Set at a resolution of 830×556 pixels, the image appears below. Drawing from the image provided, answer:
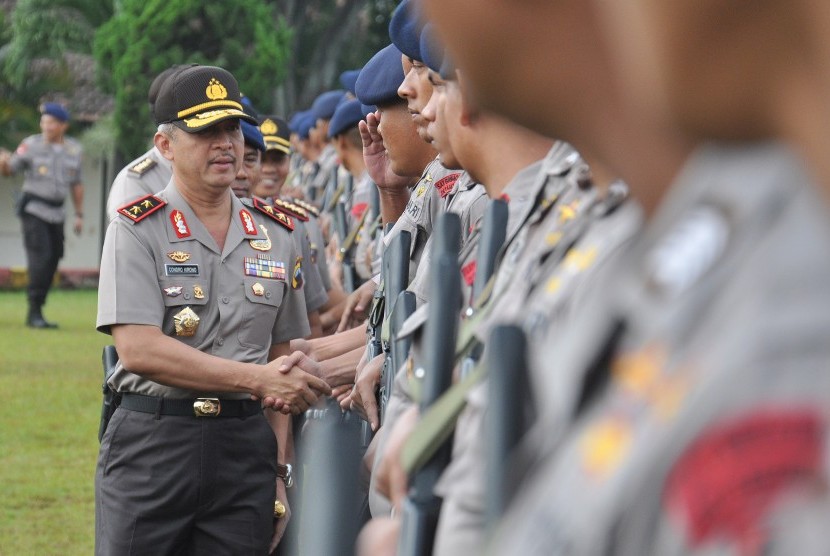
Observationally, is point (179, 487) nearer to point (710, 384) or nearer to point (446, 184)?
point (446, 184)

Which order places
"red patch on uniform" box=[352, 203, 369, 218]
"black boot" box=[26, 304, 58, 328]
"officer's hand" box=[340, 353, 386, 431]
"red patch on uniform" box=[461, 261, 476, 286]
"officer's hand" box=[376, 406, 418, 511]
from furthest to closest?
1. "black boot" box=[26, 304, 58, 328]
2. "red patch on uniform" box=[352, 203, 369, 218]
3. "officer's hand" box=[340, 353, 386, 431]
4. "red patch on uniform" box=[461, 261, 476, 286]
5. "officer's hand" box=[376, 406, 418, 511]

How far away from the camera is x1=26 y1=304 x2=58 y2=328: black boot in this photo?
57.4 feet

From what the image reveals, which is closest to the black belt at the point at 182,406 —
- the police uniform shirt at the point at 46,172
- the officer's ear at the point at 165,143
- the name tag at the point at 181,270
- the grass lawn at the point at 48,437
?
the name tag at the point at 181,270

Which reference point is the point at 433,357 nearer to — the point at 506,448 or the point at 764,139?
the point at 506,448

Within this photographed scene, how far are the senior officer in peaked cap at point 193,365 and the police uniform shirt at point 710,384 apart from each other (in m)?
3.65

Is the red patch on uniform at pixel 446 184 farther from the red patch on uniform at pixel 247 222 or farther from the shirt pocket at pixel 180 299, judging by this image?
the shirt pocket at pixel 180 299

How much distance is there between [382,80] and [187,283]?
96 centimetres

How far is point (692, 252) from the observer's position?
2.92 ft

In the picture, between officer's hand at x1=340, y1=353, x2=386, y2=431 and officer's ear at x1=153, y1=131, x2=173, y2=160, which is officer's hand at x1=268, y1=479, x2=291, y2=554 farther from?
officer's ear at x1=153, y1=131, x2=173, y2=160

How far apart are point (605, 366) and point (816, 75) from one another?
0.23 metres

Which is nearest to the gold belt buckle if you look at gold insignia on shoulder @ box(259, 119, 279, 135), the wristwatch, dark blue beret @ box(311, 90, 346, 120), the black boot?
the wristwatch

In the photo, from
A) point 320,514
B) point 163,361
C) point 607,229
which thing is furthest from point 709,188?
point 163,361

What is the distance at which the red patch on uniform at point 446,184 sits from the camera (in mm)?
4598

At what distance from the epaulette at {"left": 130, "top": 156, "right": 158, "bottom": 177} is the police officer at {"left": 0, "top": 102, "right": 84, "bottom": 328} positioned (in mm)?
10868
